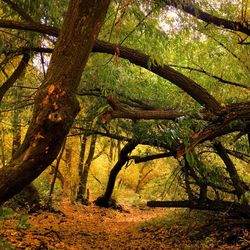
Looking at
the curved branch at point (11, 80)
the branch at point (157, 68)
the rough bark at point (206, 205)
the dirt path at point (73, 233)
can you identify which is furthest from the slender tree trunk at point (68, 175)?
the branch at point (157, 68)

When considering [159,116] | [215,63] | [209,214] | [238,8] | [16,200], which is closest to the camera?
Answer: [159,116]

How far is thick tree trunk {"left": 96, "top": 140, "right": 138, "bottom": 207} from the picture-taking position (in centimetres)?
930

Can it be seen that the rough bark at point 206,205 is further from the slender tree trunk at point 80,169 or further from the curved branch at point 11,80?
the slender tree trunk at point 80,169

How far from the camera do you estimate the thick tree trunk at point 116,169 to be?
30.5ft

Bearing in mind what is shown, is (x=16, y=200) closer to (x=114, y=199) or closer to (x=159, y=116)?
(x=114, y=199)

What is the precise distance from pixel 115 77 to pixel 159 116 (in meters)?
3.53

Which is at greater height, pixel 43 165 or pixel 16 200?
pixel 43 165

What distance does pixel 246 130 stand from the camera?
4.61 meters

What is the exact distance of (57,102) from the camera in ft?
8.05

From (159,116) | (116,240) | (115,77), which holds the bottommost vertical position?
(116,240)

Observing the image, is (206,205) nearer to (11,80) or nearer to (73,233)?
(73,233)

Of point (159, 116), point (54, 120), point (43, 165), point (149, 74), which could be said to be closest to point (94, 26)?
point (54, 120)

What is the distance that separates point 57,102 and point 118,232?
843 centimetres

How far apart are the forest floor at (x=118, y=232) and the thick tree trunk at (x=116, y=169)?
1.27 meters
